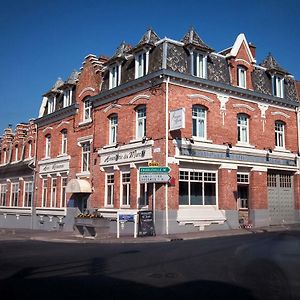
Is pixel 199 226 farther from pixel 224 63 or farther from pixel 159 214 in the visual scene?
pixel 224 63

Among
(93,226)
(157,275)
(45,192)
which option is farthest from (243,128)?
(157,275)

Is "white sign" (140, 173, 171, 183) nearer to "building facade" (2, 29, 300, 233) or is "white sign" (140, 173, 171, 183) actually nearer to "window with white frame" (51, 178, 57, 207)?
"building facade" (2, 29, 300, 233)

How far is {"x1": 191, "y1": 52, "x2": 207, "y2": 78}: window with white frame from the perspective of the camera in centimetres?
2355

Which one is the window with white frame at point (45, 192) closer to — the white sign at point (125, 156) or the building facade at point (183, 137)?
the building facade at point (183, 137)

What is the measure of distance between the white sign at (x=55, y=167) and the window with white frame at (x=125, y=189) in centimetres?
693

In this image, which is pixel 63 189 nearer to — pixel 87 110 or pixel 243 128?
pixel 87 110

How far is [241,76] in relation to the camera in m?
26.0

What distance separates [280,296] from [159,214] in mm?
13876

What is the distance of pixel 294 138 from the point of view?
28.1 m

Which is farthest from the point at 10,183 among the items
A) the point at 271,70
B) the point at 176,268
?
the point at 176,268

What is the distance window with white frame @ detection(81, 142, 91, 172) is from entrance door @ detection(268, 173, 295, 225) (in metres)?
12.2

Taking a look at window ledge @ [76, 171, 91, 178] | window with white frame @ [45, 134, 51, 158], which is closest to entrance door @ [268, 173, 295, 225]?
window ledge @ [76, 171, 91, 178]

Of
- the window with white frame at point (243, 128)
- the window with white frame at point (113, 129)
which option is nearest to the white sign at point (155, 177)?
the window with white frame at point (113, 129)

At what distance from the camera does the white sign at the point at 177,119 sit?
20469 millimetres
